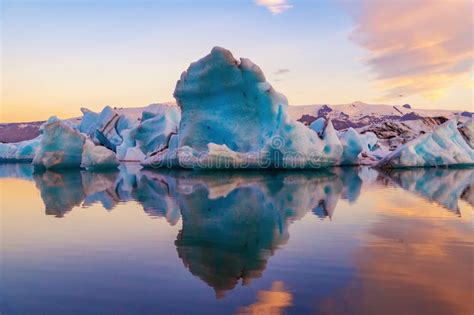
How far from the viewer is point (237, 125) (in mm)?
12812

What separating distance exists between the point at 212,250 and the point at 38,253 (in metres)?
1.14

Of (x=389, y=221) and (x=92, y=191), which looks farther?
(x=92, y=191)

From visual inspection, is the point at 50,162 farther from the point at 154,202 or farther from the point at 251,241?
the point at 251,241

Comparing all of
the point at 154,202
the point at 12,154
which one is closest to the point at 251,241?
the point at 154,202

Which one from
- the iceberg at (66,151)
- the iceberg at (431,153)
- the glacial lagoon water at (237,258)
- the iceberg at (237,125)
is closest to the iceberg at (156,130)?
the iceberg at (66,151)

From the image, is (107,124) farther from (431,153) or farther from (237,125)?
(431,153)

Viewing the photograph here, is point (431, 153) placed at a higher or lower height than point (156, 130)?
lower

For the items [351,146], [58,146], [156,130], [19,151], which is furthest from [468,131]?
[19,151]

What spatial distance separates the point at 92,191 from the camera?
741cm

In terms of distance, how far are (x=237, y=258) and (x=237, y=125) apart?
10081 mm

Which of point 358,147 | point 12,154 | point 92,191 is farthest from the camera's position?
point 12,154

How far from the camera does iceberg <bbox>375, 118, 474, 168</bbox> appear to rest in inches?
570

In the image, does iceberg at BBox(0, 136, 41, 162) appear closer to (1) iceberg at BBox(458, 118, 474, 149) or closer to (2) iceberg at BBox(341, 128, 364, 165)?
(2) iceberg at BBox(341, 128, 364, 165)

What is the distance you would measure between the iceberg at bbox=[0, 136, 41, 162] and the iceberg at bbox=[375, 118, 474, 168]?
53.7 feet
